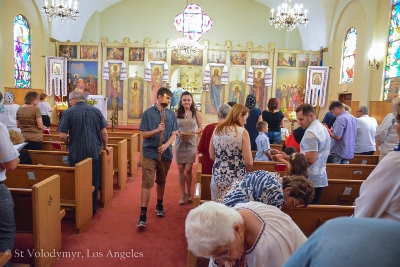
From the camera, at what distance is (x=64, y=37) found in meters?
14.7

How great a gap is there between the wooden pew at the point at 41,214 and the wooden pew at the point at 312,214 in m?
2.12

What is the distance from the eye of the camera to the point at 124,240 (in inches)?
140

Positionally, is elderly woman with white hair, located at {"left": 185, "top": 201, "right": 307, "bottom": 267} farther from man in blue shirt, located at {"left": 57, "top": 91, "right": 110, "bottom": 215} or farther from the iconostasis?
the iconostasis

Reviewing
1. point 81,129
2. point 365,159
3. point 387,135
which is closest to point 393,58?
point 365,159

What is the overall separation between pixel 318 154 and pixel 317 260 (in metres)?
2.47

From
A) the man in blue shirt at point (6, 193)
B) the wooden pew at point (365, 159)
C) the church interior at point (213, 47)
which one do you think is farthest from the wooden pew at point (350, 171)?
the church interior at point (213, 47)

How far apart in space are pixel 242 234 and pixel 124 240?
108 inches

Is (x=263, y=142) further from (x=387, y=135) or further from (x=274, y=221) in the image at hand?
(x=274, y=221)

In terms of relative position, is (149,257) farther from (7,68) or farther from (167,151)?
(7,68)

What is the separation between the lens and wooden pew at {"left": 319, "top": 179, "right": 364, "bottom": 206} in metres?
3.31

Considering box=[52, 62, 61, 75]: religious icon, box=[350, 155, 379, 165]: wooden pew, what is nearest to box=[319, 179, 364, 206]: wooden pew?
box=[350, 155, 379, 165]: wooden pew

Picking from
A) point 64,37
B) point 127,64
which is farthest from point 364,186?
point 64,37

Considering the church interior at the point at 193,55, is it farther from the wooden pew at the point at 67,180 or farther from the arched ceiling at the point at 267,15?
the wooden pew at the point at 67,180

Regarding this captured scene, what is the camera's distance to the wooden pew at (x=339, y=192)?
10.9 feet
